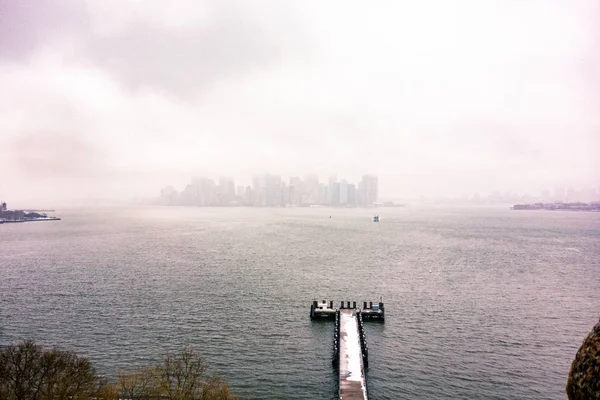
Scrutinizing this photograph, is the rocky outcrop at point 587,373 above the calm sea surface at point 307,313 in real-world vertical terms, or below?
above

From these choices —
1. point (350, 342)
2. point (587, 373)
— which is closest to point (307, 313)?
point (350, 342)

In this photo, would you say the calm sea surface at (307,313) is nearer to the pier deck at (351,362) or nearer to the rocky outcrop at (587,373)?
the pier deck at (351,362)

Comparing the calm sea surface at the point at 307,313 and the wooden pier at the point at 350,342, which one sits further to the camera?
the calm sea surface at the point at 307,313

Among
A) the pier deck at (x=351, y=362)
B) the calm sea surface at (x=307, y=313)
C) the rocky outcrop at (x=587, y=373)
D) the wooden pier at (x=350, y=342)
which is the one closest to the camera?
the rocky outcrop at (x=587, y=373)

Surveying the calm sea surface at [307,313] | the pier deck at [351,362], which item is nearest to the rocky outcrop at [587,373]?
the pier deck at [351,362]

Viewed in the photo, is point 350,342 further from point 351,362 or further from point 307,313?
point 307,313

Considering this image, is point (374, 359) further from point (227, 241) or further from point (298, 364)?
point (227, 241)

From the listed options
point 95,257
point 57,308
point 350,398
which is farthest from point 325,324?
point 95,257
